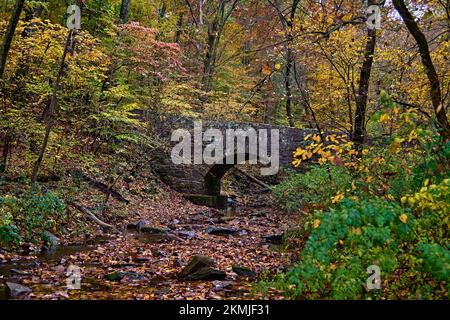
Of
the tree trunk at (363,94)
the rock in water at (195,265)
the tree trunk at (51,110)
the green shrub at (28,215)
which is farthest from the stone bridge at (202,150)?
the rock in water at (195,265)

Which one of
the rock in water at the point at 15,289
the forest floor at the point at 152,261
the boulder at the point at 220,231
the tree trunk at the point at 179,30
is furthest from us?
the tree trunk at the point at 179,30

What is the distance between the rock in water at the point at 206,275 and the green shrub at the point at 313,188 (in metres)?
1.79

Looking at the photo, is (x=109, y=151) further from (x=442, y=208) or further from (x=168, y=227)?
(x=442, y=208)

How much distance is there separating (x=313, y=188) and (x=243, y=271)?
3668 mm

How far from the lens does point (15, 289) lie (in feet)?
15.4

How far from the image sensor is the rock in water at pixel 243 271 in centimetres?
611

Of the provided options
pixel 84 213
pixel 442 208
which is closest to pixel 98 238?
pixel 84 213

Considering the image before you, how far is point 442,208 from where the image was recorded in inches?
131

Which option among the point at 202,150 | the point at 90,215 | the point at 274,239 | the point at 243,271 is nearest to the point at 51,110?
the point at 90,215

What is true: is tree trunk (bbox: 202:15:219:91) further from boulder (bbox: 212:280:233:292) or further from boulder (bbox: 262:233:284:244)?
boulder (bbox: 212:280:233:292)

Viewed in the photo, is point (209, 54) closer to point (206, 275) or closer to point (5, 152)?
point (5, 152)

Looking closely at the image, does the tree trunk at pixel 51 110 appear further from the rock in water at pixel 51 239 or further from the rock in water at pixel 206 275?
the rock in water at pixel 206 275

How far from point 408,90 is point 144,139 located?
23.6 ft

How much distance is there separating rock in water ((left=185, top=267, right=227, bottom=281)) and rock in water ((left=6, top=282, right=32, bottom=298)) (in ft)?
6.63
